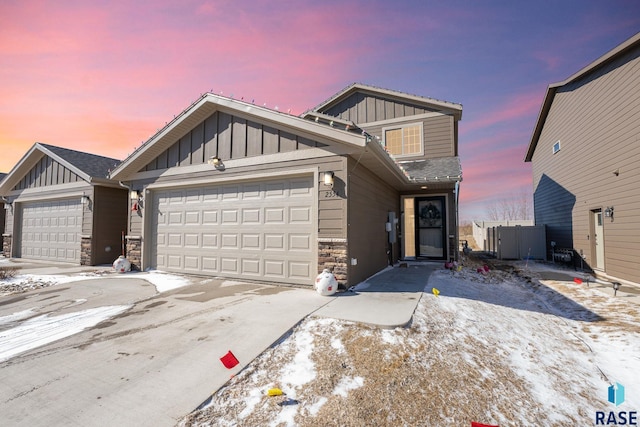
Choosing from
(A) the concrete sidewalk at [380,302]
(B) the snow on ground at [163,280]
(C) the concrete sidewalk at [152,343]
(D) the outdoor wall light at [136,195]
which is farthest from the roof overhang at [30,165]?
(A) the concrete sidewalk at [380,302]

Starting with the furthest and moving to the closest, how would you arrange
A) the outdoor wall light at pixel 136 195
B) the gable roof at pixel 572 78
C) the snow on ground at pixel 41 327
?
the outdoor wall light at pixel 136 195 < the gable roof at pixel 572 78 < the snow on ground at pixel 41 327

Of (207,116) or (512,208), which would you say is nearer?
(207,116)

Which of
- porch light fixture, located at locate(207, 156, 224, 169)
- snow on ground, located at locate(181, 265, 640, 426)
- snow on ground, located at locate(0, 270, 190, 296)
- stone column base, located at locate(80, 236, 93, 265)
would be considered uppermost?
porch light fixture, located at locate(207, 156, 224, 169)

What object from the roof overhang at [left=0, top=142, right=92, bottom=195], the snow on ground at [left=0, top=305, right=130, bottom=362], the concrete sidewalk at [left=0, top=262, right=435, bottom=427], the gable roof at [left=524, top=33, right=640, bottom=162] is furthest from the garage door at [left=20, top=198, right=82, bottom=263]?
the gable roof at [left=524, top=33, right=640, bottom=162]

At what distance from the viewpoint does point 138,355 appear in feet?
10.1

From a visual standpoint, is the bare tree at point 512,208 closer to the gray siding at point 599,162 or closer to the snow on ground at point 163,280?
the gray siding at point 599,162

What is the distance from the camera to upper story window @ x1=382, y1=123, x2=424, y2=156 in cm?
1154

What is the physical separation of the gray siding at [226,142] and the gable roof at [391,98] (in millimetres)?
3810

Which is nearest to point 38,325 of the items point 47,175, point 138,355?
point 138,355

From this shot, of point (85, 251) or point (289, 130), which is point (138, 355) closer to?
point (289, 130)

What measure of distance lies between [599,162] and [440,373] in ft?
35.8

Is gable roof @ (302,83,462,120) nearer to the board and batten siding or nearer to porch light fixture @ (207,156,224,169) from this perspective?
the board and batten siding

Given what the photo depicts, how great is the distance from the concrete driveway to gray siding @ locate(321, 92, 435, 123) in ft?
30.7

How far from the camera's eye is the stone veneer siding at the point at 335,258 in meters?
5.69
